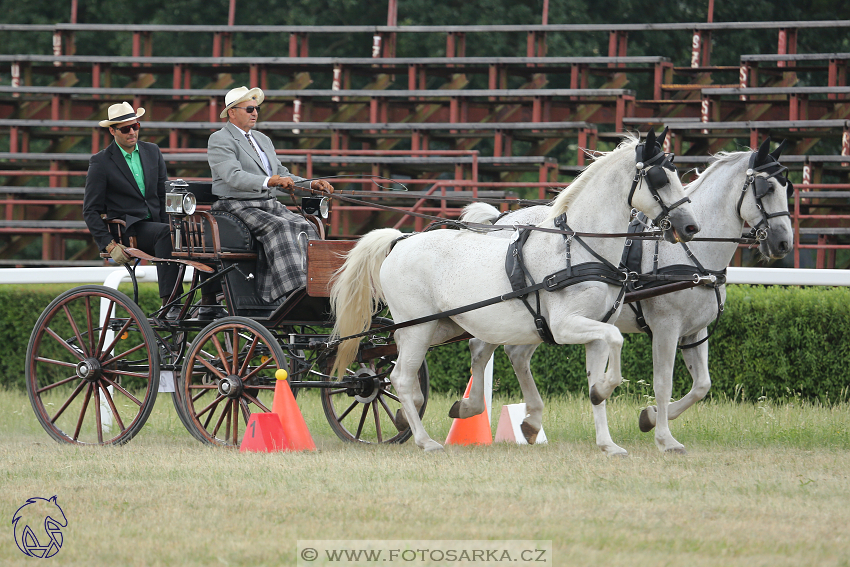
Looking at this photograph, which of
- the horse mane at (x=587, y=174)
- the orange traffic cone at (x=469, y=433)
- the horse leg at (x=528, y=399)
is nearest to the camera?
the horse mane at (x=587, y=174)

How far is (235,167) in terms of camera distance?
23.2 ft

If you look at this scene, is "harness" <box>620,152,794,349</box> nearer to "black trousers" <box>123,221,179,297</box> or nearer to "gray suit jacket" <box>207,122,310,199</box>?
"gray suit jacket" <box>207,122,310,199</box>

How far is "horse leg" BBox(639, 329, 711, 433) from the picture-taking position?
684 cm

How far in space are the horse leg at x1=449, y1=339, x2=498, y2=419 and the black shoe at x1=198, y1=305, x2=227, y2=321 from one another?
1.75 meters

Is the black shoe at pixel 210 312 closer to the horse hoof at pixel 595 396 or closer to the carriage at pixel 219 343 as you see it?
the carriage at pixel 219 343

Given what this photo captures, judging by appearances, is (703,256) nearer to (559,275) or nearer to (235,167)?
(559,275)

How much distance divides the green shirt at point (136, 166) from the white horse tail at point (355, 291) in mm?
1660

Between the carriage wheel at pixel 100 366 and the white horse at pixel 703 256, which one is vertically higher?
the white horse at pixel 703 256

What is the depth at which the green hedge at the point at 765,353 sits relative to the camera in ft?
28.4

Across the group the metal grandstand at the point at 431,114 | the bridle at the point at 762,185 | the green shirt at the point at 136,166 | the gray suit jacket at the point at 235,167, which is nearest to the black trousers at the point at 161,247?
the green shirt at the point at 136,166

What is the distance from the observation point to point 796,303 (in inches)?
343

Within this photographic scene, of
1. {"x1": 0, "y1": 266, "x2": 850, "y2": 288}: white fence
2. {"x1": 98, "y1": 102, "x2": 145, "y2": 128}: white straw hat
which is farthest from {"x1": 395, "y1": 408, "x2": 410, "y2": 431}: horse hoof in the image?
{"x1": 98, "y1": 102, "x2": 145, "y2": 128}: white straw hat

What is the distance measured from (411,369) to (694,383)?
6.07 ft

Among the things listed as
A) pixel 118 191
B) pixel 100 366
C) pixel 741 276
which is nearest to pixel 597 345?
pixel 741 276
